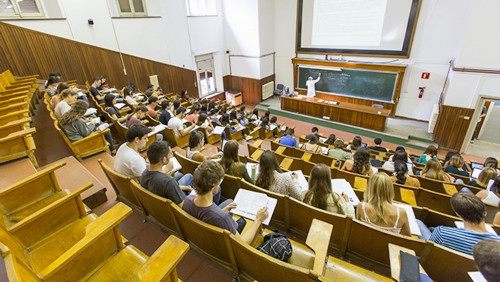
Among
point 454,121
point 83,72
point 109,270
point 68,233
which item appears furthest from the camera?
point 83,72

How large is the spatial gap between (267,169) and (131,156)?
1306 millimetres

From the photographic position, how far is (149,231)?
2.13 metres

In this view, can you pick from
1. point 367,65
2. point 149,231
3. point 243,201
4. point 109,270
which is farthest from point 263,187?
point 367,65

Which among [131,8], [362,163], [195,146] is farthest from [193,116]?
[131,8]

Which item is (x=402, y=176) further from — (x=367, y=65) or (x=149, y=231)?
(x=367, y=65)

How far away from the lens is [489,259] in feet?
3.50

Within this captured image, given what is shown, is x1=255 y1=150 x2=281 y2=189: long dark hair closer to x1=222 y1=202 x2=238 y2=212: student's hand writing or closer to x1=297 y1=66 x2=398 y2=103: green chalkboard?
x1=222 y1=202 x2=238 y2=212: student's hand writing

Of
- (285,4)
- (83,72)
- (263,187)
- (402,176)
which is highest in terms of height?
(285,4)

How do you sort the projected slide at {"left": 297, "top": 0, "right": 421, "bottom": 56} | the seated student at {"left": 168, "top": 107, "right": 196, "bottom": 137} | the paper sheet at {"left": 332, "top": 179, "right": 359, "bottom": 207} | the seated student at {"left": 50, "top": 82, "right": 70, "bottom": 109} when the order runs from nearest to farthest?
the paper sheet at {"left": 332, "top": 179, "right": 359, "bottom": 207} < the seated student at {"left": 50, "top": 82, "right": 70, "bottom": 109} < the seated student at {"left": 168, "top": 107, "right": 196, "bottom": 137} < the projected slide at {"left": 297, "top": 0, "right": 421, "bottom": 56}

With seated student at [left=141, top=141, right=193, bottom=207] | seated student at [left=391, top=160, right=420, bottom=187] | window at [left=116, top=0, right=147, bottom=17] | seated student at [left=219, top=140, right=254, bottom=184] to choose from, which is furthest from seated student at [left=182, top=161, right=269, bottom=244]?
window at [left=116, top=0, right=147, bottom=17]

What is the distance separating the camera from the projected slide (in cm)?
739

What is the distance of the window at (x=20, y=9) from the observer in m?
5.40

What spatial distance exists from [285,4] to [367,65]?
408 cm

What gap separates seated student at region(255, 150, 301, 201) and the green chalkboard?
7.62 meters
